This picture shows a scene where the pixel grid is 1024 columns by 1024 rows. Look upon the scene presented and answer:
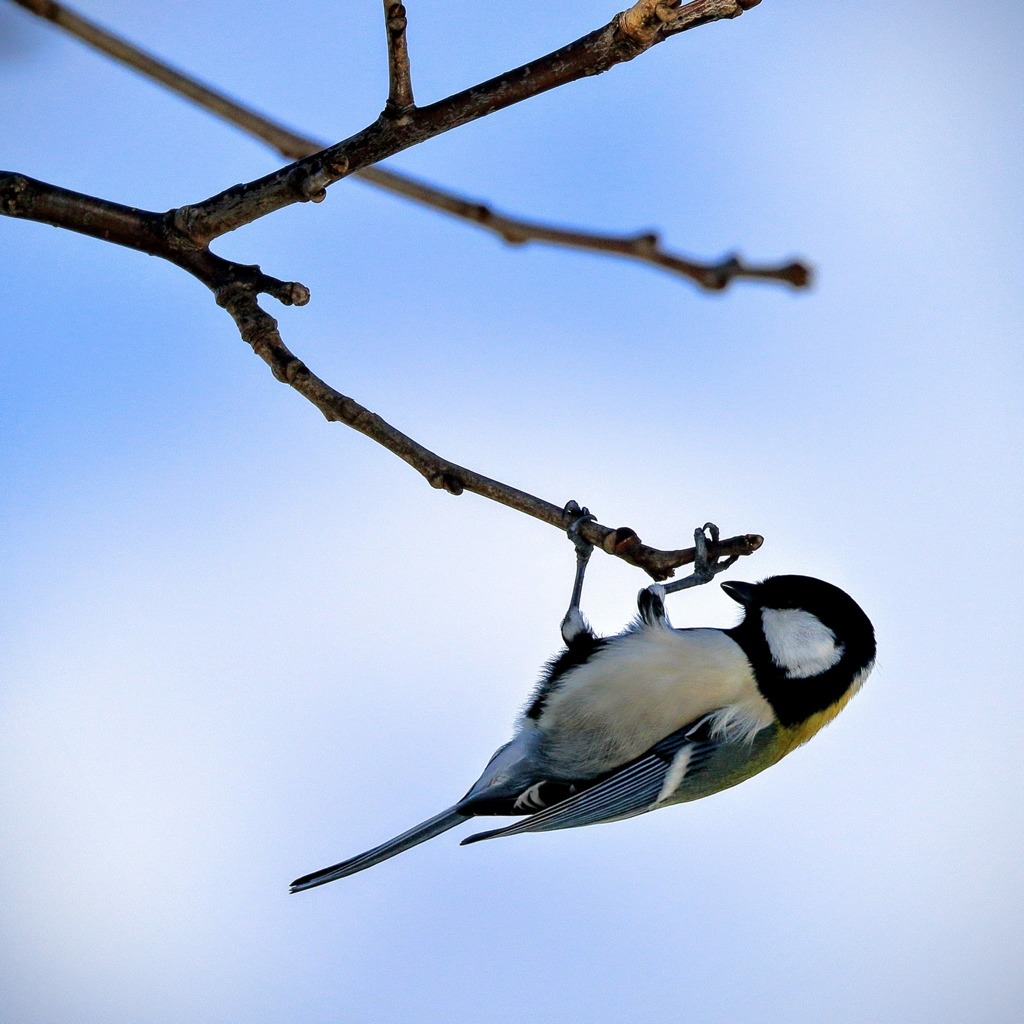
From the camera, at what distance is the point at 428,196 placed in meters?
1.42

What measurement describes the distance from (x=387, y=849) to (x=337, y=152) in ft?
4.33

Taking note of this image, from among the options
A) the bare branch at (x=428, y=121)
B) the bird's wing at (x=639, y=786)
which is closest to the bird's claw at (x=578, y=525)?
the bird's wing at (x=639, y=786)

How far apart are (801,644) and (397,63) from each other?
153 centimetres

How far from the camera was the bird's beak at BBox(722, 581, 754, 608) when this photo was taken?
235 cm

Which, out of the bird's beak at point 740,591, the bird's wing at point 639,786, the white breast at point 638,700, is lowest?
the bird's wing at point 639,786

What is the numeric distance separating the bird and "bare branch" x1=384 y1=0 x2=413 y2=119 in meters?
1.05

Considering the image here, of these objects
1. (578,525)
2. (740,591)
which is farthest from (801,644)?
(578,525)

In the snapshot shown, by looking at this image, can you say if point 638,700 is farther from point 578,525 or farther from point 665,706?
point 578,525

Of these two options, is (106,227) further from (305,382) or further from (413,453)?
(413,453)

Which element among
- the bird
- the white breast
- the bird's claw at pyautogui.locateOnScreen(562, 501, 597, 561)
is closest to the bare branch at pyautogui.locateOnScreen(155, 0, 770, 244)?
the bird's claw at pyautogui.locateOnScreen(562, 501, 597, 561)

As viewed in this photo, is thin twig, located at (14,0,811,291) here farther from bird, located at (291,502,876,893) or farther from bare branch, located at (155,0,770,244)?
bird, located at (291,502,876,893)

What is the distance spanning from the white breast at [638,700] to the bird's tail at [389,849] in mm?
233

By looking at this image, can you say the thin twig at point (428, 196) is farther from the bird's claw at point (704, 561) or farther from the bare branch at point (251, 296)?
the bird's claw at point (704, 561)

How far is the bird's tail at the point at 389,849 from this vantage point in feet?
6.24
